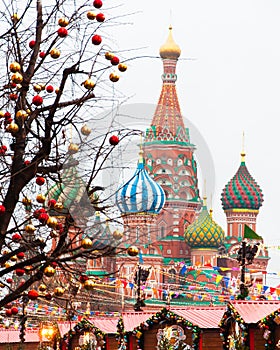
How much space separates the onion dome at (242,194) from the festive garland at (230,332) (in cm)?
5924

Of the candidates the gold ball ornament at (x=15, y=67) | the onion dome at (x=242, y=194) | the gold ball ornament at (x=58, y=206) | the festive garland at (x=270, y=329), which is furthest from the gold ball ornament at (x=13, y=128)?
the onion dome at (x=242, y=194)

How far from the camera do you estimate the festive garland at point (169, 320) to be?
18.5 m

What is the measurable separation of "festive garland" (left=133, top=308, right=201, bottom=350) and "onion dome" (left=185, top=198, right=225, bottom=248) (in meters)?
51.6

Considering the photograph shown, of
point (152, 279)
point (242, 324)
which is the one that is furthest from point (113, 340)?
point (152, 279)

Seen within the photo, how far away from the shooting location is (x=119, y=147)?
8812mm

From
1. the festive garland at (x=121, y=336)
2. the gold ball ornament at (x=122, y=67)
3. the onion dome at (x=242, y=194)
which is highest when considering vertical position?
the onion dome at (x=242, y=194)

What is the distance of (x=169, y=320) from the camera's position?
19.5m

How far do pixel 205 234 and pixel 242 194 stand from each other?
18.2 feet

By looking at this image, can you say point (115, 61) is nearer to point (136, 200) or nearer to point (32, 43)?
point (32, 43)

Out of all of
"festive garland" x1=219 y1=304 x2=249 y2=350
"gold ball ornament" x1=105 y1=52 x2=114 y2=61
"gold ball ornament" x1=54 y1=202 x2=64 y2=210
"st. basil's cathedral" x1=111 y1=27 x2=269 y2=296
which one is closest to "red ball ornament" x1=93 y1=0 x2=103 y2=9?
"gold ball ornament" x1=105 y1=52 x2=114 y2=61

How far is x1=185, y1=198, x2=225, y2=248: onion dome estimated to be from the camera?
72188 millimetres

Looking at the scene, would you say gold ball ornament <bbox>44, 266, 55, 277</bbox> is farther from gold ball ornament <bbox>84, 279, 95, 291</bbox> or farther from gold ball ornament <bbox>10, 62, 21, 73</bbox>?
gold ball ornament <bbox>10, 62, 21, 73</bbox>

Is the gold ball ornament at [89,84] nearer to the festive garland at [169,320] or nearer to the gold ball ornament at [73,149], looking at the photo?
the gold ball ornament at [73,149]

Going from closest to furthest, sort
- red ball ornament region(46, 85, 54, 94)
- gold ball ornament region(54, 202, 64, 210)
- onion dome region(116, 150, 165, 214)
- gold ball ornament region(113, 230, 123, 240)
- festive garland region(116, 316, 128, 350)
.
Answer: gold ball ornament region(113, 230, 123, 240) → gold ball ornament region(54, 202, 64, 210) → onion dome region(116, 150, 165, 214) → red ball ornament region(46, 85, 54, 94) → festive garland region(116, 316, 128, 350)
